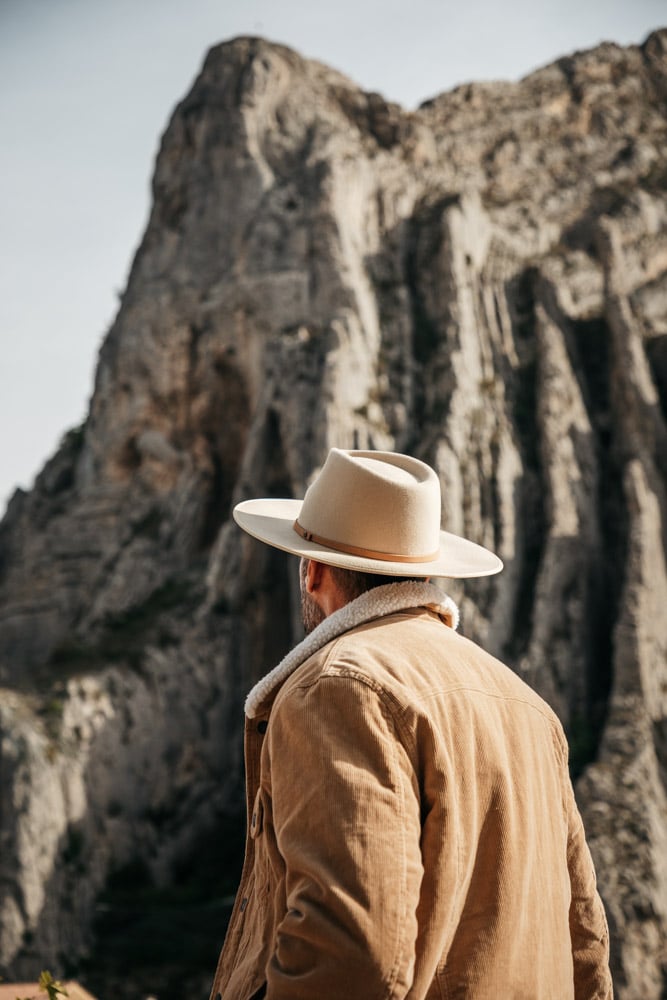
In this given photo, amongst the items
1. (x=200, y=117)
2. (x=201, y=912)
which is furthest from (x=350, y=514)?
(x=200, y=117)

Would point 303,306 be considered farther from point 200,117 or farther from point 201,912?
point 201,912

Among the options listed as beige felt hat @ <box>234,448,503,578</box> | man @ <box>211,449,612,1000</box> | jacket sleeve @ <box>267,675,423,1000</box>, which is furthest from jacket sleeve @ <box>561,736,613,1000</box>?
jacket sleeve @ <box>267,675,423,1000</box>

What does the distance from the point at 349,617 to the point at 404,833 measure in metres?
0.60

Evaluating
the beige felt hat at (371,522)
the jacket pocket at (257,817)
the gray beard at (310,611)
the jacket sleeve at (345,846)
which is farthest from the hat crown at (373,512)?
the jacket pocket at (257,817)

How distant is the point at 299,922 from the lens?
191 centimetres

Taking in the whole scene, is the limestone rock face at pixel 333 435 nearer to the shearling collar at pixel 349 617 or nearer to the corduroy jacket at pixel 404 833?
the corduroy jacket at pixel 404 833

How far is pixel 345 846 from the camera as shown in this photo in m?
1.92

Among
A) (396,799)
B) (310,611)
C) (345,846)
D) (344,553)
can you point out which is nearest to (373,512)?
(344,553)

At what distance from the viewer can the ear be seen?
262 centimetres

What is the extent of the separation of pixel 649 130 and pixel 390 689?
34.8m

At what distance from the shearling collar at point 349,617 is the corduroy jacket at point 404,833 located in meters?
0.02

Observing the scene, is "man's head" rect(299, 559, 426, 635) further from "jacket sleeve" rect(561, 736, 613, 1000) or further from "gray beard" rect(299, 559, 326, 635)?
"jacket sleeve" rect(561, 736, 613, 1000)

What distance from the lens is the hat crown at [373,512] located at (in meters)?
2.53

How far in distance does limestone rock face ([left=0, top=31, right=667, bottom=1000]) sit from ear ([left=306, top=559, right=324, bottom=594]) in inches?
569
